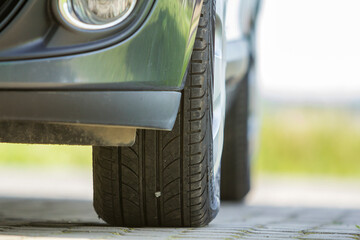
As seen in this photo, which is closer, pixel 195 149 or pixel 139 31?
pixel 139 31

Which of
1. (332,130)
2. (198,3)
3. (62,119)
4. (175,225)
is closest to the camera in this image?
(62,119)

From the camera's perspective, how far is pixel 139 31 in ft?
8.39

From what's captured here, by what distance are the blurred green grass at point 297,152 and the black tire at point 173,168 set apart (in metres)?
8.78

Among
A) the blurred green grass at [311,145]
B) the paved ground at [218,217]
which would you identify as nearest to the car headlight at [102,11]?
the paved ground at [218,217]

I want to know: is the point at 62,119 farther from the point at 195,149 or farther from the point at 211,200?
the point at 211,200

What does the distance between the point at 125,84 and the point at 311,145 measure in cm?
1108

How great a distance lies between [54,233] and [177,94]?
66 centimetres

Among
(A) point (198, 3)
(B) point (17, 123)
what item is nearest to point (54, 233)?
(B) point (17, 123)

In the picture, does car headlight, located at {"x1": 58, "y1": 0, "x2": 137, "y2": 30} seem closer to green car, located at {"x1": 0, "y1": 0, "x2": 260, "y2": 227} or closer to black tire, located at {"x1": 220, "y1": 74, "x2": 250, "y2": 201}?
green car, located at {"x1": 0, "y1": 0, "x2": 260, "y2": 227}

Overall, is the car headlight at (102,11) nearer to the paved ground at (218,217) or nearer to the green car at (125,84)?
the green car at (125,84)

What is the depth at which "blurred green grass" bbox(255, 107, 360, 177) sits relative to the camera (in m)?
12.6

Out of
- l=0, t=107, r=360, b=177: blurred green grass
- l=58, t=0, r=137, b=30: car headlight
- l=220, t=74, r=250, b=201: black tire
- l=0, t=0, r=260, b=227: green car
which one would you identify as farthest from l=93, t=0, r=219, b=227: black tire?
l=0, t=107, r=360, b=177: blurred green grass

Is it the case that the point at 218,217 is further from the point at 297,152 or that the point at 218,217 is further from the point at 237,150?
the point at 297,152

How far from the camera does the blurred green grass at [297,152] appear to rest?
Answer: 41.2ft
